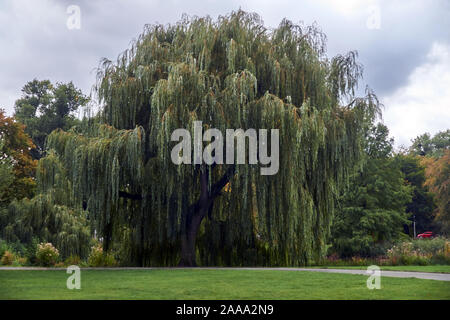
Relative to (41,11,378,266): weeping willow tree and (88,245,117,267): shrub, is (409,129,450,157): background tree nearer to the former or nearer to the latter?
(41,11,378,266): weeping willow tree

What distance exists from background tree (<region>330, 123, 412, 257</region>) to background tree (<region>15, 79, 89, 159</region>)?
85.4ft

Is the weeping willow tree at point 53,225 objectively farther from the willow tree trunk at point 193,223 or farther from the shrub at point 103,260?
the willow tree trunk at point 193,223

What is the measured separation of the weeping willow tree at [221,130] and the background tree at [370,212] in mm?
10856

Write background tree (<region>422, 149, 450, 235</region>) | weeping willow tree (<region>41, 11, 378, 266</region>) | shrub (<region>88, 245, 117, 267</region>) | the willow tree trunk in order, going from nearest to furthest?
1. weeping willow tree (<region>41, 11, 378, 266</region>)
2. the willow tree trunk
3. shrub (<region>88, 245, 117, 267</region>)
4. background tree (<region>422, 149, 450, 235</region>)

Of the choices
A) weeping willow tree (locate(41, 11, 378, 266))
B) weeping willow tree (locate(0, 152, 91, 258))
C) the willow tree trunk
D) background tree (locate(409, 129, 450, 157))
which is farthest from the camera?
background tree (locate(409, 129, 450, 157))

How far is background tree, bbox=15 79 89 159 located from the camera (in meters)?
44.9

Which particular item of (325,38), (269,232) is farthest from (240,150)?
(325,38)

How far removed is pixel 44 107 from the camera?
1837 inches

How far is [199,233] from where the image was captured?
17562 mm

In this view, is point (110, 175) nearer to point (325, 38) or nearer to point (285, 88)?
point (285, 88)

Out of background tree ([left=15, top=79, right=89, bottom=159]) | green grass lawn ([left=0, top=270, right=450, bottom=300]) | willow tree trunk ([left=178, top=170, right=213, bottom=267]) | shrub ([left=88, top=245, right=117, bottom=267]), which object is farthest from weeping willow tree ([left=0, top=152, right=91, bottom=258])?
background tree ([left=15, top=79, right=89, bottom=159])
